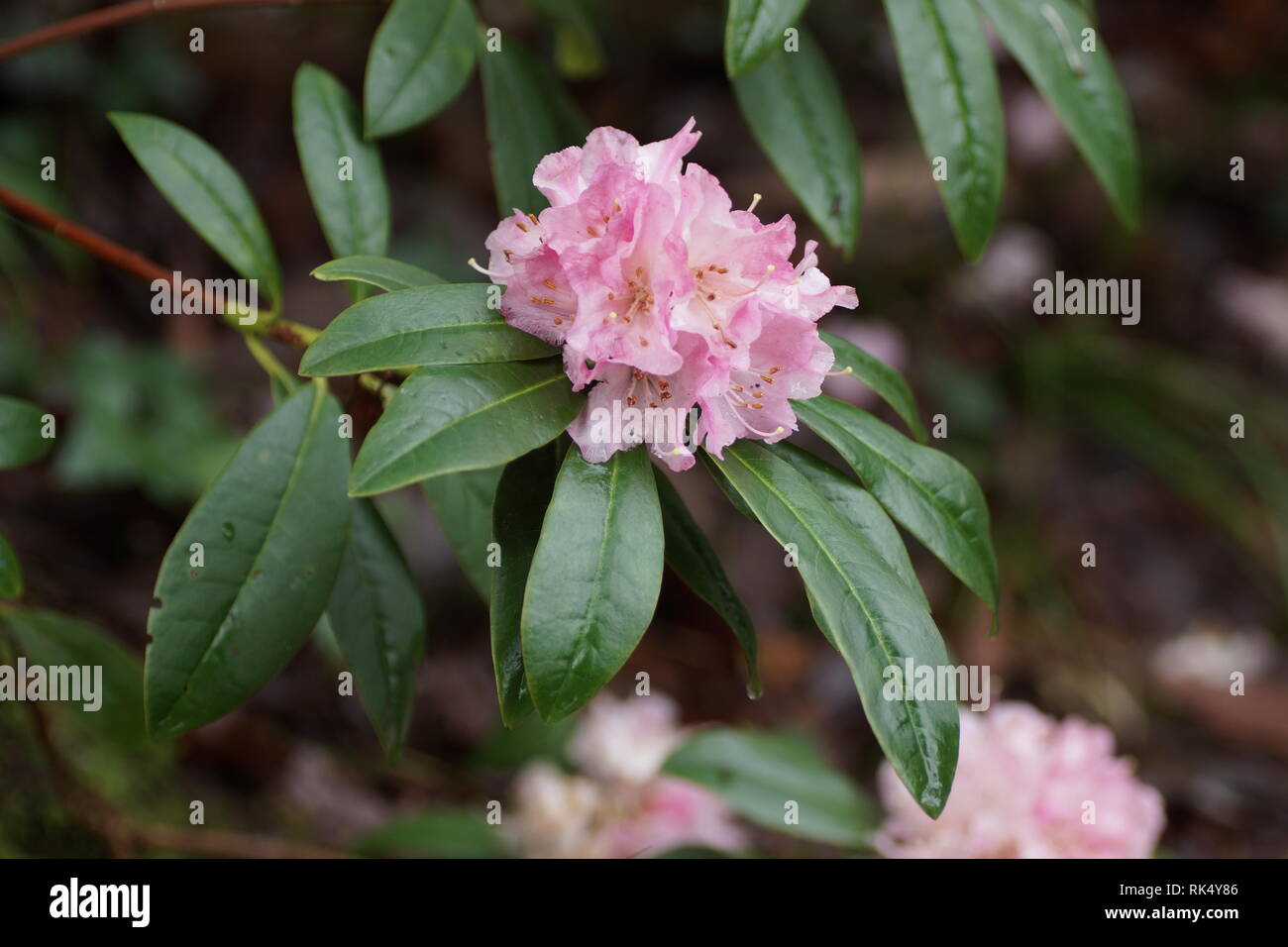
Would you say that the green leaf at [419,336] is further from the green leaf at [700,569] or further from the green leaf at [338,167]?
the green leaf at [338,167]

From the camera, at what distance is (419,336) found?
805 mm

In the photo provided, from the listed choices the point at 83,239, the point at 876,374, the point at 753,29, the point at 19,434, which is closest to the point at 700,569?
the point at 876,374

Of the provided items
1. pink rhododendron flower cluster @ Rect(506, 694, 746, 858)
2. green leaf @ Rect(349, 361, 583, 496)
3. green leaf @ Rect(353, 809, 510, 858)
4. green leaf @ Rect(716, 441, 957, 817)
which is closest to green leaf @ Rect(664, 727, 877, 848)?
pink rhododendron flower cluster @ Rect(506, 694, 746, 858)

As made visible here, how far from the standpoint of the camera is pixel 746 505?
824 mm

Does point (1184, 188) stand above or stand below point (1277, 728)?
above

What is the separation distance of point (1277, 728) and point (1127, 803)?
1.37 metres

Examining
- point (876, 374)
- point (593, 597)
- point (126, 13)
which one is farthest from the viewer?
point (126, 13)

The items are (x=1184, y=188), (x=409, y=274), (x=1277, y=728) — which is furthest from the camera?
(x=1184, y=188)

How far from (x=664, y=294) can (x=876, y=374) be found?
11.5 inches

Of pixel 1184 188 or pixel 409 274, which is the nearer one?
pixel 409 274

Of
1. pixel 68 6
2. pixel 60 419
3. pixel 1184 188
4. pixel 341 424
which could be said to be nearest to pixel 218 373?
pixel 60 419

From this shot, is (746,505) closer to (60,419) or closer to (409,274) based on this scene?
(409,274)

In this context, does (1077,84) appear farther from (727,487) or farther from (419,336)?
(419,336)
